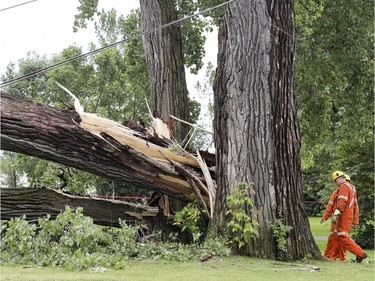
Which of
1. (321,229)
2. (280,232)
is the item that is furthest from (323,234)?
(280,232)

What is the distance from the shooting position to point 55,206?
33.7ft

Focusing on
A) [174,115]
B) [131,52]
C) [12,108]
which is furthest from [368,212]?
[12,108]

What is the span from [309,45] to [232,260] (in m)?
9.78

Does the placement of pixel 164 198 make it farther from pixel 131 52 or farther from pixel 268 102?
pixel 131 52

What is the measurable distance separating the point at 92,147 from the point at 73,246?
1.68 meters

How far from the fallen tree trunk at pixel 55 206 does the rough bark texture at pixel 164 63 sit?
2134 millimetres

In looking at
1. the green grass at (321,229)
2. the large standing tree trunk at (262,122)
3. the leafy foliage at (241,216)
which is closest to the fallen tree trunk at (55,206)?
the large standing tree trunk at (262,122)

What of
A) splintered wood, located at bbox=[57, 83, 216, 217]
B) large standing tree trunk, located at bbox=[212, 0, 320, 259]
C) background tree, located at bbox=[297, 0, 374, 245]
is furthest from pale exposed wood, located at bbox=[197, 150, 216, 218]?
background tree, located at bbox=[297, 0, 374, 245]

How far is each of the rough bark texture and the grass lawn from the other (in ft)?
15.3

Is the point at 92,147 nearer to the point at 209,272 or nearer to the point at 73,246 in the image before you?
the point at 73,246

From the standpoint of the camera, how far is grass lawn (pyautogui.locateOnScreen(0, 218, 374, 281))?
20.5ft

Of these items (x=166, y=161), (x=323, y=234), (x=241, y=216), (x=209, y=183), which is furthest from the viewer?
(x=323, y=234)

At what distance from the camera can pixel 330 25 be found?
16.4 m

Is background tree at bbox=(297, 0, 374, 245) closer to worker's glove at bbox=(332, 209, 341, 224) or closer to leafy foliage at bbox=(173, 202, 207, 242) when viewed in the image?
worker's glove at bbox=(332, 209, 341, 224)
